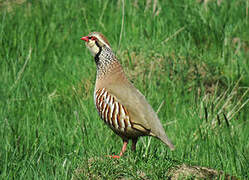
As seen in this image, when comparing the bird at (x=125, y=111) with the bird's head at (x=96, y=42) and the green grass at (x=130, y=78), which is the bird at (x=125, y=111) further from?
the bird's head at (x=96, y=42)

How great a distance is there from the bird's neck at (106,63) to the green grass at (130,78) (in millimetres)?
539

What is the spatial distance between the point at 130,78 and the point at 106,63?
4.27 feet

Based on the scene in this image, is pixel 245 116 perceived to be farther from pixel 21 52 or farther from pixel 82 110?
pixel 21 52

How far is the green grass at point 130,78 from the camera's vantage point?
430 cm

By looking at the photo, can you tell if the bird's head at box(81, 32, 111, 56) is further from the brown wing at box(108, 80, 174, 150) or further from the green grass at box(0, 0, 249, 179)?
the green grass at box(0, 0, 249, 179)

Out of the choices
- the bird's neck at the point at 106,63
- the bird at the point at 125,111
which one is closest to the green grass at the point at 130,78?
the bird at the point at 125,111

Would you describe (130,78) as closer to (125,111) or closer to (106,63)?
(106,63)

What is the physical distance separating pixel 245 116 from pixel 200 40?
1.40 meters

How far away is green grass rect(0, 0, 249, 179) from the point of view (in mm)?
4297

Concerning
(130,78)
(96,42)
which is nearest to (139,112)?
(96,42)

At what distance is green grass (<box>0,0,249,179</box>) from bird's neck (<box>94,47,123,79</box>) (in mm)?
539

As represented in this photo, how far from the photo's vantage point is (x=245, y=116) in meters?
5.87

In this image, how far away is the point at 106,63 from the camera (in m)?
4.93

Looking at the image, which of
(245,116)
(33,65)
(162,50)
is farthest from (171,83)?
(33,65)
